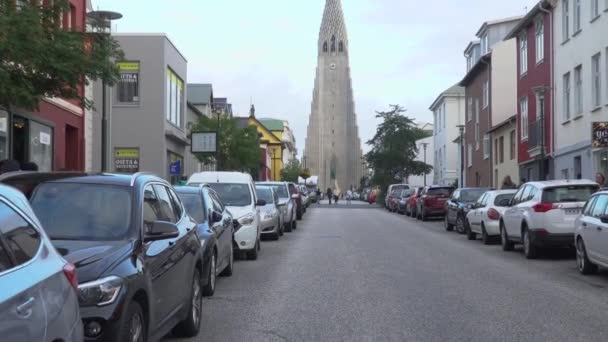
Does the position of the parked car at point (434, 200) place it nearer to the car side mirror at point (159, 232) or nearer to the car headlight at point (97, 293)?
the car side mirror at point (159, 232)

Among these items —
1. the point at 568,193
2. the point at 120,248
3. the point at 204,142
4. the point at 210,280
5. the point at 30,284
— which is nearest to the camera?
the point at 30,284

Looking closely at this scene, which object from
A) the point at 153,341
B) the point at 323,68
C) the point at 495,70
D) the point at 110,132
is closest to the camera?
the point at 153,341

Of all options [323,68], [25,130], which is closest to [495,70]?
[25,130]

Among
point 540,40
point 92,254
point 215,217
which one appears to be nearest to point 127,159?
point 540,40

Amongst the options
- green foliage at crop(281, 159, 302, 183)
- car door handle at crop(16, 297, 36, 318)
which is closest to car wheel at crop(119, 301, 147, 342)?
car door handle at crop(16, 297, 36, 318)

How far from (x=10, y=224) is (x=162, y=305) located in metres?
2.68

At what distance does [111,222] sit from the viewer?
659cm

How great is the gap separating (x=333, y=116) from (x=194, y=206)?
140 meters

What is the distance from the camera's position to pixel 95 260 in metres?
5.66

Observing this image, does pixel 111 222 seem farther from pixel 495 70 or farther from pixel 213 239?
pixel 495 70

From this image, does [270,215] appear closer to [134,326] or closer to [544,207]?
[544,207]

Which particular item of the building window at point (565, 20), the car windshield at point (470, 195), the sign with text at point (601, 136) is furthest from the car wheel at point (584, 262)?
the building window at point (565, 20)

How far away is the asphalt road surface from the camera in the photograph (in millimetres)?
8383

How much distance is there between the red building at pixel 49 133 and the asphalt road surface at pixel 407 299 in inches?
282
